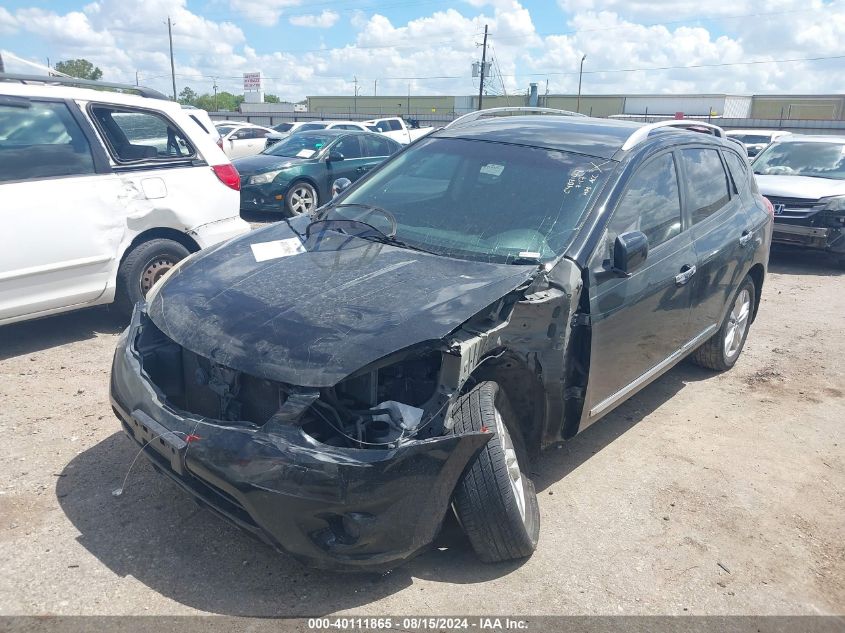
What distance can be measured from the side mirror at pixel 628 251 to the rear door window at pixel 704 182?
42.3 inches

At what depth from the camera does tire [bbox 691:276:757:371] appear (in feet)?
17.4

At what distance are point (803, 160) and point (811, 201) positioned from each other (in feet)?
6.23

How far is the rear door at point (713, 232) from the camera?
450cm

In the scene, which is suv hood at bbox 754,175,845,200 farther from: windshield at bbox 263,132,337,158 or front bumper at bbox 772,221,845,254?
windshield at bbox 263,132,337,158

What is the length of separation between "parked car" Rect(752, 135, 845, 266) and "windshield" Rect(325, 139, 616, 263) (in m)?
6.79

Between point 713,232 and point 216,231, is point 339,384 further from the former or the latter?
point 216,231

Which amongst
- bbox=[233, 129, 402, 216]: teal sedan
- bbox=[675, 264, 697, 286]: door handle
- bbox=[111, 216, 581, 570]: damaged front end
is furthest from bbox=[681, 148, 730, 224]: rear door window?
bbox=[233, 129, 402, 216]: teal sedan

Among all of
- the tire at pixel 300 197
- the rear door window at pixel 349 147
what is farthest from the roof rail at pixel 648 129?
the rear door window at pixel 349 147

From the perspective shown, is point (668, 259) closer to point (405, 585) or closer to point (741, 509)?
point (741, 509)

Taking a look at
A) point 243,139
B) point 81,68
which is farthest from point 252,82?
point 243,139

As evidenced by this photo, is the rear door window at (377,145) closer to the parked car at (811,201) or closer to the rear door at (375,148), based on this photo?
the rear door at (375,148)

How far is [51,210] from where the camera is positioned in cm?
507

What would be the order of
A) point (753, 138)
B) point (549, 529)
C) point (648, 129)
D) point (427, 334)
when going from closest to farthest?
1. point (427, 334)
2. point (549, 529)
3. point (648, 129)
4. point (753, 138)

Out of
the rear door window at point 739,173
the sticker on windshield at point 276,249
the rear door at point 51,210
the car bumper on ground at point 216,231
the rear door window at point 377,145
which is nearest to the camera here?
the sticker on windshield at point 276,249
